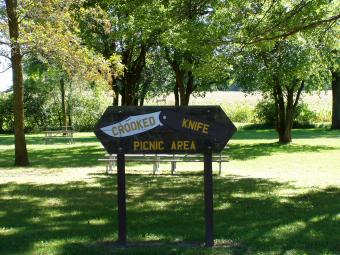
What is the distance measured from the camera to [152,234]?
22.6 feet

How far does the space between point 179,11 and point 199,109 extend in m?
6.64

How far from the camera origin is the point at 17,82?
15.5 metres

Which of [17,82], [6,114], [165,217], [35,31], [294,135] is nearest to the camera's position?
[165,217]

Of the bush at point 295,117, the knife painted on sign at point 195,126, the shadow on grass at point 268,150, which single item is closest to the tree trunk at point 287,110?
the shadow on grass at point 268,150

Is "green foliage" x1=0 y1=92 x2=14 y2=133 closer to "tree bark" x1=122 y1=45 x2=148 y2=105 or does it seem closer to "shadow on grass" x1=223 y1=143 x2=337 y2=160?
"tree bark" x1=122 y1=45 x2=148 y2=105

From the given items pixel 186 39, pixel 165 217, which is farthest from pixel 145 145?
pixel 186 39

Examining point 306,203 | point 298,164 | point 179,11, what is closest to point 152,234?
point 306,203

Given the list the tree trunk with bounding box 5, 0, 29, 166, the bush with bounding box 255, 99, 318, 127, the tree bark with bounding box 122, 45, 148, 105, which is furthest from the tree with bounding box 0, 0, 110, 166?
the bush with bounding box 255, 99, 318, 127

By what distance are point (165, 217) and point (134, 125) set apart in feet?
7.20

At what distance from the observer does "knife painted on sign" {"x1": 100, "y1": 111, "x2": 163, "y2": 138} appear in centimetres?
628

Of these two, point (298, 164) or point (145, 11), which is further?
point (298, 164)

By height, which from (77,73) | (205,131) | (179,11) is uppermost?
(179,11)

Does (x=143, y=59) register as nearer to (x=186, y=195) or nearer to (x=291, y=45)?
(x=291, y=45)

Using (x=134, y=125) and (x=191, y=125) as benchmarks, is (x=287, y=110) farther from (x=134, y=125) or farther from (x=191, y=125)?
(x=134, y=125)
